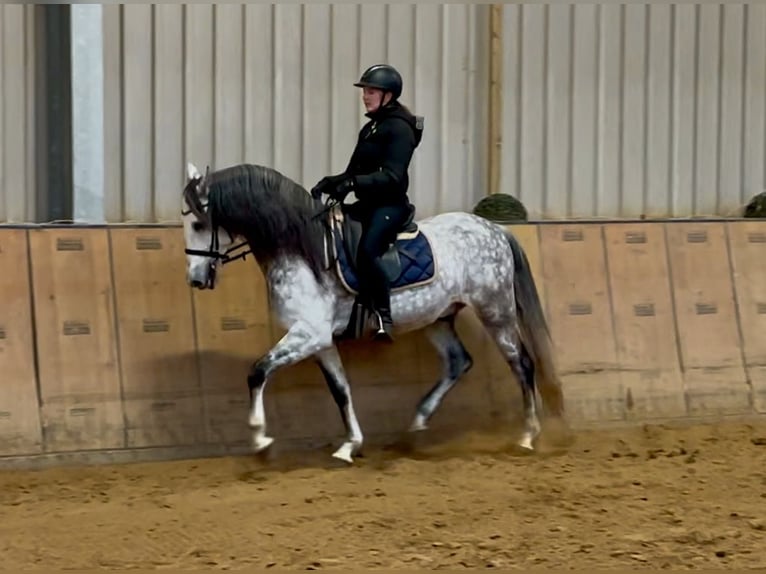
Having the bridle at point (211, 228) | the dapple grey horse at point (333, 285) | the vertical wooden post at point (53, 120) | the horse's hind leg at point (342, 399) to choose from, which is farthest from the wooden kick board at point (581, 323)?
the vertical wooden post at point (53, 120)

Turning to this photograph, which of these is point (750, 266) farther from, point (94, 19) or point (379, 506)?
point (94, 19)

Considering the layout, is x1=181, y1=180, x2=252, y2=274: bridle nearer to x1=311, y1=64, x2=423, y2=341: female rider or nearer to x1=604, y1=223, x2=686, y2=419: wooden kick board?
x1=311, y1=64, x2=423, y2=341: female rider

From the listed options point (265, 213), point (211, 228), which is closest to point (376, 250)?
point (265, 213)

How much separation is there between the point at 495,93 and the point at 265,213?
334cm

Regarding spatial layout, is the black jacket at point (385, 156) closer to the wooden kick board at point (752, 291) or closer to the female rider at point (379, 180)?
the female rider at point (379, 180)

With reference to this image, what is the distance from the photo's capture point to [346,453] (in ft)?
27.2

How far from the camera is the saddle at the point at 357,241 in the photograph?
27.0ft

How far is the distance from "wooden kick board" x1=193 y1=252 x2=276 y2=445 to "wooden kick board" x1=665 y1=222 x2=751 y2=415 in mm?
3171

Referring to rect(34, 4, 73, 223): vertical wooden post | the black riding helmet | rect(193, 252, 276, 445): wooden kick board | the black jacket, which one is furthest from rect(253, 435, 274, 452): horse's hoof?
rect(34, 4, 73, 223): vertical wooden post

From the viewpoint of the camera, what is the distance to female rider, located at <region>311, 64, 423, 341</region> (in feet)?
26.5

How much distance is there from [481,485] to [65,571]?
8.55ft

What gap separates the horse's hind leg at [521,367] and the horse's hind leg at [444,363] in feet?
0.88

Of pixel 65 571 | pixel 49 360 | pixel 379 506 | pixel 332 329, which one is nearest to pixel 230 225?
pixel 332 329

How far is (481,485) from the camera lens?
25.1ft
